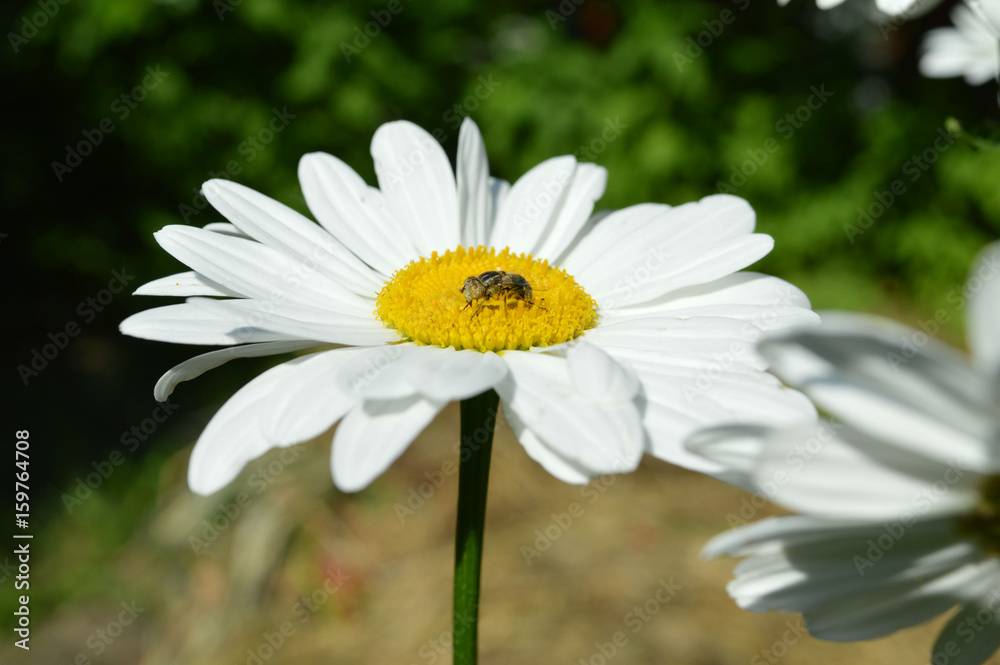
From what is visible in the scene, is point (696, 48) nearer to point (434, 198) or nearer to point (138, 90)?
point (138, 90)

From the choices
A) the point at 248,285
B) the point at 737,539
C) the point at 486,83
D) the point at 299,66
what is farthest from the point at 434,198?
the point at 486,83

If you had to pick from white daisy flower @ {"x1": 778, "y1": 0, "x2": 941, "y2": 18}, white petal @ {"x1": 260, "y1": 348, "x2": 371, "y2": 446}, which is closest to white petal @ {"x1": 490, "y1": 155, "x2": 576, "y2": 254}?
white daisy flower @ {"x1": 778, "y1": 0, "x2": 941, "y2": 18}

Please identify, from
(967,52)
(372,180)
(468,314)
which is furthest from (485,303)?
(372,180)

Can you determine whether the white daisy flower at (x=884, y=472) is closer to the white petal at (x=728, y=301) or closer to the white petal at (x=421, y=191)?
the white petal at (x=728, y=301)

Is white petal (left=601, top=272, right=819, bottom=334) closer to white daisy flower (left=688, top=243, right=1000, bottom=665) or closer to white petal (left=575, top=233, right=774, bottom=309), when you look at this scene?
white petal (left=575, top=233, right=774, bottom=309)

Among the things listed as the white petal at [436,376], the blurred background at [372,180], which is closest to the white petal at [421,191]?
the white petal at [436,376]

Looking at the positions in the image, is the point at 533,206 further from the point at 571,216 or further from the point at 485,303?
→ the point at 485,303
